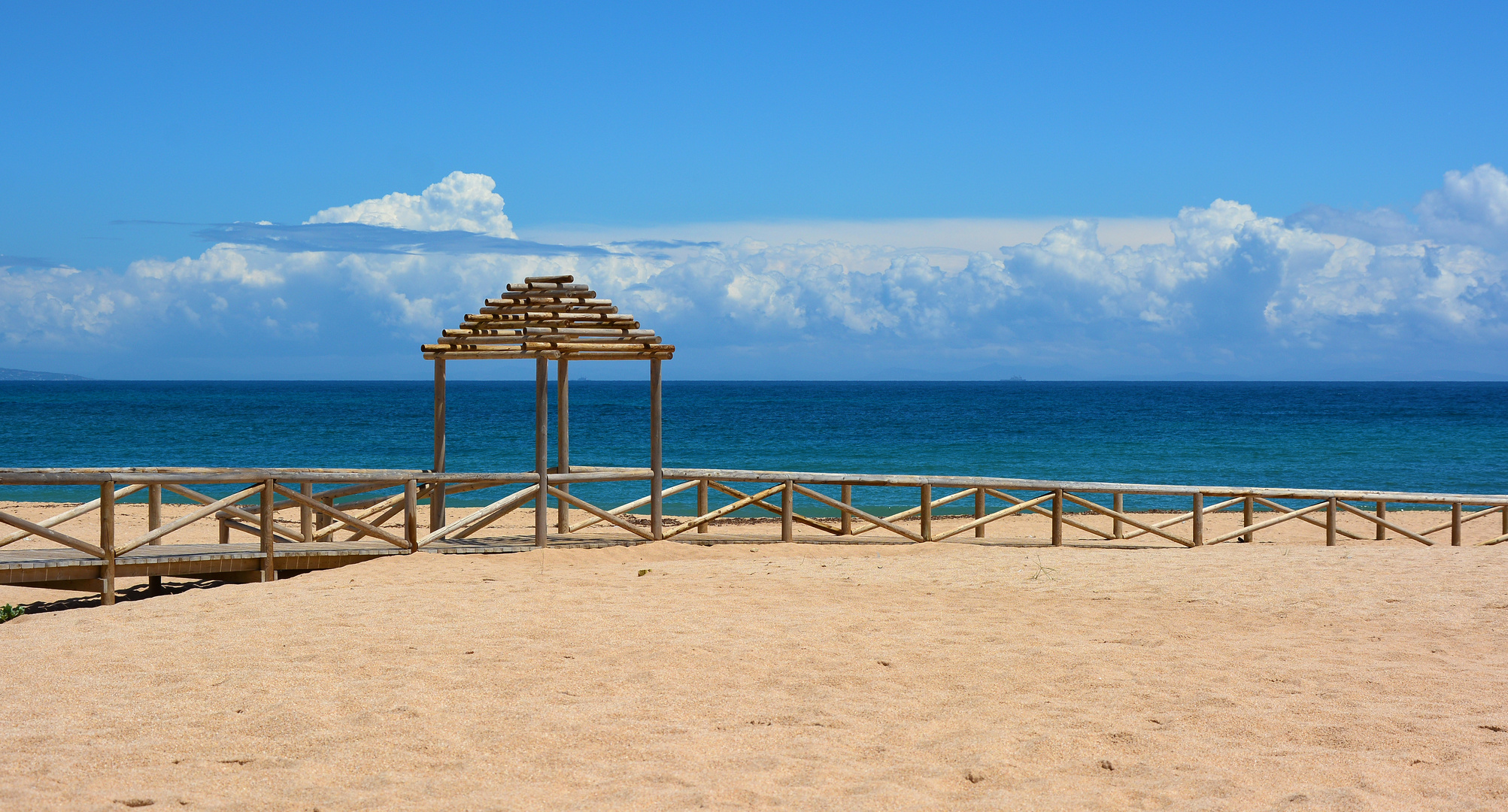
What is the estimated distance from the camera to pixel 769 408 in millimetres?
87375

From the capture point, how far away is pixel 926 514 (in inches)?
507

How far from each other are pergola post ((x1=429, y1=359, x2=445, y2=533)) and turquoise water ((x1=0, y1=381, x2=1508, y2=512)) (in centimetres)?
1168

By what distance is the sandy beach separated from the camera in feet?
14.6

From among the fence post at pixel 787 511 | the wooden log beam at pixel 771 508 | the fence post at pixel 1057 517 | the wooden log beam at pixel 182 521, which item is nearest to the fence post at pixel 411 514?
the wooden log beam at pixel 182 521

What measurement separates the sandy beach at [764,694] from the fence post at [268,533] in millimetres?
456

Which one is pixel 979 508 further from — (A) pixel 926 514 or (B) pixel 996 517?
(A) pixel 926 514

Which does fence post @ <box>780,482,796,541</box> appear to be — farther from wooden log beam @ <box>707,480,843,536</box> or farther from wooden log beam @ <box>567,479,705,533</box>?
wooden log beam @ <box>567,479,705,533</box>

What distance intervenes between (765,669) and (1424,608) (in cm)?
591

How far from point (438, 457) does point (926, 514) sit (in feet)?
19.5

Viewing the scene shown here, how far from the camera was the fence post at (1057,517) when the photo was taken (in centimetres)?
1305

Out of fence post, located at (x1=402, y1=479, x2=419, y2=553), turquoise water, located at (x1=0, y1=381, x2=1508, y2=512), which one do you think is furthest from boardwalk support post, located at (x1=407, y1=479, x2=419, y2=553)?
turquoise water, located at (x1=0, y1=381, x2=1508, y2=512)

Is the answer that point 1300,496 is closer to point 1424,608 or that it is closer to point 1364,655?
point 1424,608

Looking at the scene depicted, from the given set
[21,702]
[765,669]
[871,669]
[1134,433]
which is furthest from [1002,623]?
[1134,433]

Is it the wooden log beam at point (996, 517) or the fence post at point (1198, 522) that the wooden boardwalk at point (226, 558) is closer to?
the wooden log beam at point (996, 517)
